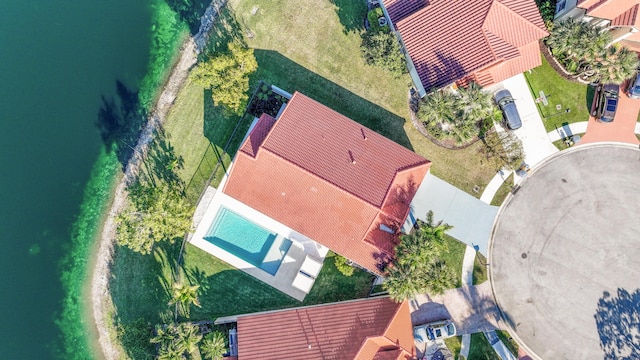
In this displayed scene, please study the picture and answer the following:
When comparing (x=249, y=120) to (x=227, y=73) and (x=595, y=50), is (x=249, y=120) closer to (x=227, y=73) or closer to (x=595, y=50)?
(x=227, y=73)

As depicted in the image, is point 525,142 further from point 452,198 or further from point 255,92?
point 255,92

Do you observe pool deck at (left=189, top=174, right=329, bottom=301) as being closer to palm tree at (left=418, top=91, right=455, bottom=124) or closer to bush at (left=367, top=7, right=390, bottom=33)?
palm tree at (left=418, top=91, right=455, bottom=124)

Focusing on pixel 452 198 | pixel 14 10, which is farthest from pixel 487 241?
pixel 14 10

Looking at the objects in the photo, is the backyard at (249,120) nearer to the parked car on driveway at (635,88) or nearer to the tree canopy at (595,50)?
the tree canopy at (595,50)

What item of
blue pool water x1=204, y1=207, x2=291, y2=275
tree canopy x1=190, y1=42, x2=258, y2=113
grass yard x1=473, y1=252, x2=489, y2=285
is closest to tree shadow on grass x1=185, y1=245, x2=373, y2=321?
blue pool water x1=204, y1=207, x2=291, y2=275

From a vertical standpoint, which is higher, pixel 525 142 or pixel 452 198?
pixel 525 142

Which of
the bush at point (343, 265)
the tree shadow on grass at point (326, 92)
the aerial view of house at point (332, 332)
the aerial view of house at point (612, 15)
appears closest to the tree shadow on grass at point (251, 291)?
the bush at point (343, 265)
